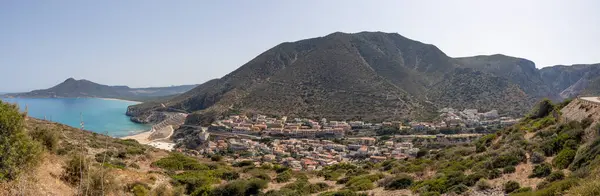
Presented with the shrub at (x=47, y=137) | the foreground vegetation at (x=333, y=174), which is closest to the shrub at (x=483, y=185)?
the foreground vegetation at (x=333, y=174)

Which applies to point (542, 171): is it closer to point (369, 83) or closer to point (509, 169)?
point (509, 169)

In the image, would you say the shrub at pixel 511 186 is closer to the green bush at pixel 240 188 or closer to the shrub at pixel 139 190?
the green bush at pixel 240 188

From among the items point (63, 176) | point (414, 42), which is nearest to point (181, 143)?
point (63, 176)

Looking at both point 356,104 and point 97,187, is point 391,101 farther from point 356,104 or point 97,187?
point 97,187

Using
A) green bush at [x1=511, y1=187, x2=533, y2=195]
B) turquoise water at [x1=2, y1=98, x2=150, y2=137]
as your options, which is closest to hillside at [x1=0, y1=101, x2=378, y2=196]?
green bush at [x1=511, y1=187, x2=533, y2=195]

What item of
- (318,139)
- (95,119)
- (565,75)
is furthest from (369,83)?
(565,75)
